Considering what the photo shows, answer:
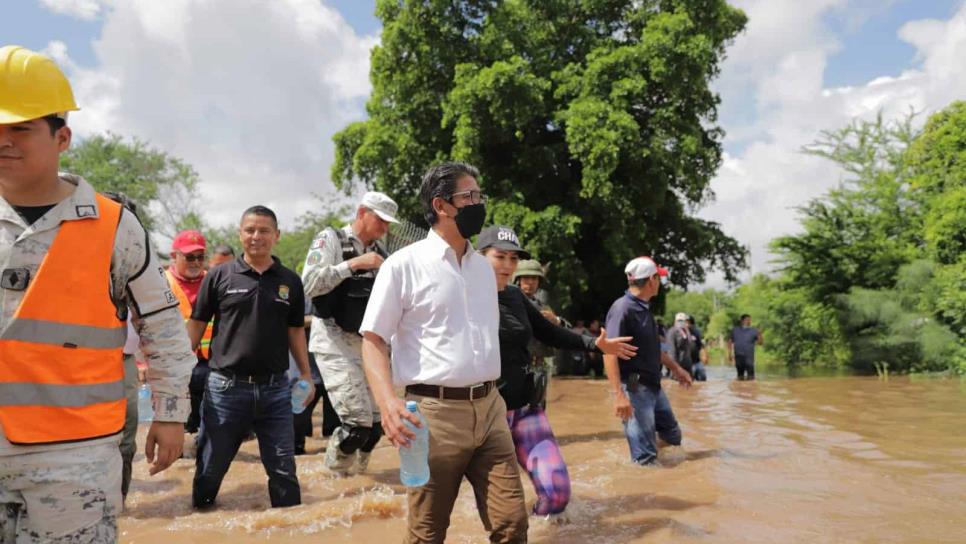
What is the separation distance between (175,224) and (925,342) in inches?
1553

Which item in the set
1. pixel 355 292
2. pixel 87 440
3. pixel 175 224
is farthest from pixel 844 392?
pixel 175 224

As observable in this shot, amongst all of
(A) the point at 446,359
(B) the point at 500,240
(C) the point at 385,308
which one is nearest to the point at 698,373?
(B) the point at 500,240

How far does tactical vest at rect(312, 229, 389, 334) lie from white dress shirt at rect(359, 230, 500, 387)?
7.52 feet

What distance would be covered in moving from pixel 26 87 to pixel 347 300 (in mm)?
3597

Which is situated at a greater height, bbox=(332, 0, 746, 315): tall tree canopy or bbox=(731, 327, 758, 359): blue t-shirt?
bbox=(332, 0, 746, 315): tall tree canopy

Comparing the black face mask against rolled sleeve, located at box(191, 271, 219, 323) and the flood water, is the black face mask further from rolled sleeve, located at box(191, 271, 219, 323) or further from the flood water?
rolled sleeve, located at box(191, 271, 219, 323)

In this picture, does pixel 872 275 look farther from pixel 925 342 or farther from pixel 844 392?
pixel 844 392

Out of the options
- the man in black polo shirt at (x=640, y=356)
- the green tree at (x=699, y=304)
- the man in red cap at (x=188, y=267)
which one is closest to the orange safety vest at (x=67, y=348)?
the man in red cap at (x=188, y=267)

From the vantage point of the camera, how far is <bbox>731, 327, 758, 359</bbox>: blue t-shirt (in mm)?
18219

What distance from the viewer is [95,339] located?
237 cm

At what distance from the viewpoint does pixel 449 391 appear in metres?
3.37

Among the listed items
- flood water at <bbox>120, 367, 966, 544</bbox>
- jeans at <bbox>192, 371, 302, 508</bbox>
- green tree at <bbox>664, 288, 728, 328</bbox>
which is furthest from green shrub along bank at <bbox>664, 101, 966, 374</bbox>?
green tree at <bbox>664, 288, 728, 328</bbox>

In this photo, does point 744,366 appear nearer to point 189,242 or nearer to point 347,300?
point 347,300

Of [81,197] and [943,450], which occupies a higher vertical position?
[81,197]
